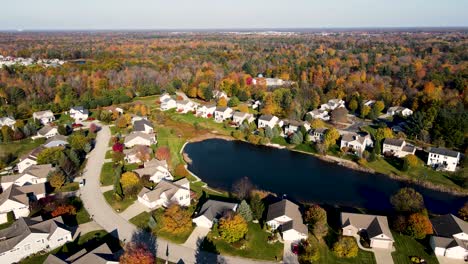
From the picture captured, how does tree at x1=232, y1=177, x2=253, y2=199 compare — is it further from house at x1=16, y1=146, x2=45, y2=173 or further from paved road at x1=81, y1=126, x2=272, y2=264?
house at x1=16, y1=146, x2=45, y2=173

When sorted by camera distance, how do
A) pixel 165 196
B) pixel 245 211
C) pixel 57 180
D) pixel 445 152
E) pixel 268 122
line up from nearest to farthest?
1. pixel 245 211
2. pixel 165 196
3. pixel 57 180
4. pixel 445 152
5. pixel 268 122

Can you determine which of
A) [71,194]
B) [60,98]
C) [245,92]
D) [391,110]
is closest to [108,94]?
[60,98]

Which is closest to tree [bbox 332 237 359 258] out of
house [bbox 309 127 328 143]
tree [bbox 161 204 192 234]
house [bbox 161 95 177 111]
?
tree [bbox 161 204 192 234]

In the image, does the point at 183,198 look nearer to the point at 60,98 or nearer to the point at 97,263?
the point at 97,263

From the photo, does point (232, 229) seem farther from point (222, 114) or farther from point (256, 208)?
point (222, 114)

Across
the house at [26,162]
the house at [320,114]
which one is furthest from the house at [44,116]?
the house at [320,114]

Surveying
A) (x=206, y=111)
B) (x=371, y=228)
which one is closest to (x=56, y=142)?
(x=206, y=111)
